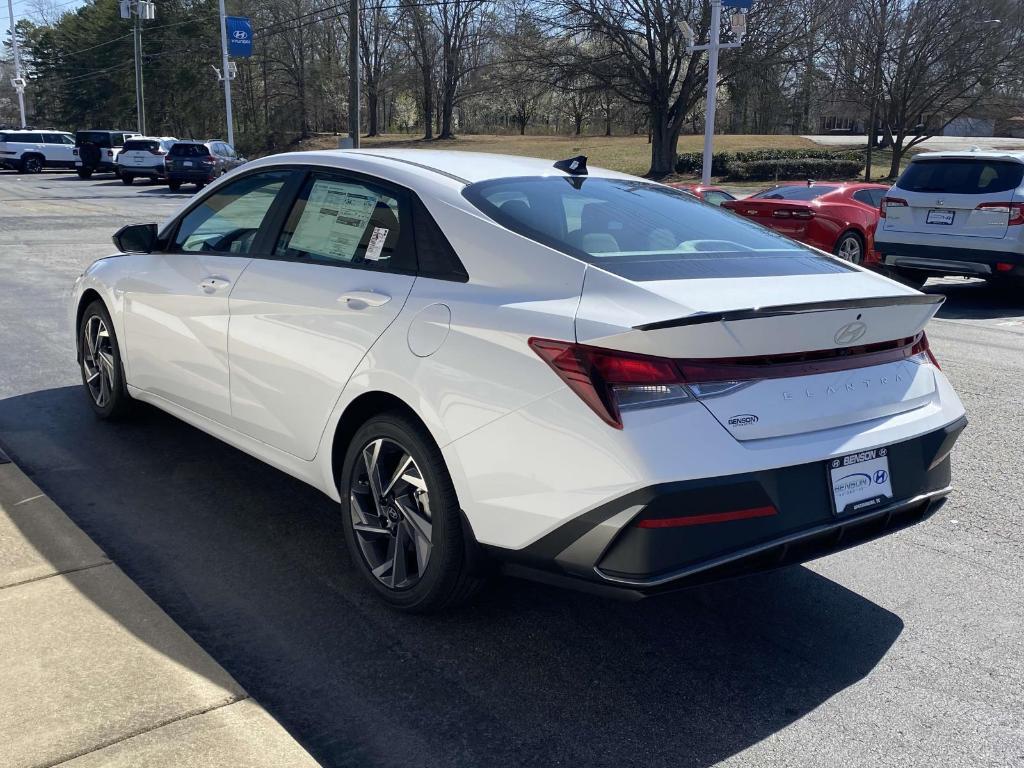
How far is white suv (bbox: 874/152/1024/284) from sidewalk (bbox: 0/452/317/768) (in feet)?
35.0

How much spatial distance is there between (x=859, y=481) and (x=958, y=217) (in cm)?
985

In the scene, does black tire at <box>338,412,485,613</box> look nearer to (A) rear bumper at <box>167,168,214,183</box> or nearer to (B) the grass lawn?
(A) rear bumper at <box>167,168,214,183</box>

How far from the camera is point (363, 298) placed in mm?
3783

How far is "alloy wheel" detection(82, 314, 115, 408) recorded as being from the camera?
581 cm

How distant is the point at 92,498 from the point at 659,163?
38.5 m

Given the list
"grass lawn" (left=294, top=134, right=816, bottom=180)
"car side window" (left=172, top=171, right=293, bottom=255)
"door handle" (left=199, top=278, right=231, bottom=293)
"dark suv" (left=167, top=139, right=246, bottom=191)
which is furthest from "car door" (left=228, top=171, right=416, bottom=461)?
"grass lawn" (left=294, top=134, right=816, bottom=180)

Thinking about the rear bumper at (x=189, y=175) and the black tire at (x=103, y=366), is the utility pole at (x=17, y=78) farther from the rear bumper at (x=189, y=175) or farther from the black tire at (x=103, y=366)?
the black tire at (x=103, y=366)

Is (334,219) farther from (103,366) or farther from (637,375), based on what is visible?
(103,366)

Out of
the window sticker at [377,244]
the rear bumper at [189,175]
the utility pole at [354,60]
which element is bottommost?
the window sticker at [377,244]

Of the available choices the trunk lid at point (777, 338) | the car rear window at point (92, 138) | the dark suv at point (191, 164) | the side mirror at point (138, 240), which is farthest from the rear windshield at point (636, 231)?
the car rear window at point (92, 138)

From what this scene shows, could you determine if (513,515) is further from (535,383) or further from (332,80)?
(332,80)

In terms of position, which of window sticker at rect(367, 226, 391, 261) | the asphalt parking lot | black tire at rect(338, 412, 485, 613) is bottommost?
the asphalt parking lot

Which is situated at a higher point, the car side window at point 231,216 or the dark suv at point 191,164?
the dark suv at point 191,164

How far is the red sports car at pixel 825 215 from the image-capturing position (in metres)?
14.2
